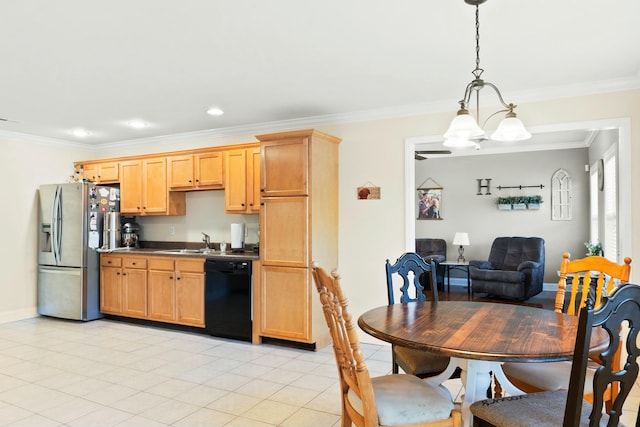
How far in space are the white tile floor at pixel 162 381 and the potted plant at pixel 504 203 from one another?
190 inches

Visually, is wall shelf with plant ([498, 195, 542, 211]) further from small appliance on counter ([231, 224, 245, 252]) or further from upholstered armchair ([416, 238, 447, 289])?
small appliance on counter ([231, 224, 245, 252])

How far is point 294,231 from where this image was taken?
13.8ft

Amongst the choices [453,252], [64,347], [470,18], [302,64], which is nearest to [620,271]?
[470,18]

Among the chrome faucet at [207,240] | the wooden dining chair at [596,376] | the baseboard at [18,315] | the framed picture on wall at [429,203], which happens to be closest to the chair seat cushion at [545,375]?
the wooden dining chair at [596,376]

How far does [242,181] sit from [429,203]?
499cm

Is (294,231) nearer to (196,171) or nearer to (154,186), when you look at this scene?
(196,171)

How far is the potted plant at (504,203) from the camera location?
7.93m

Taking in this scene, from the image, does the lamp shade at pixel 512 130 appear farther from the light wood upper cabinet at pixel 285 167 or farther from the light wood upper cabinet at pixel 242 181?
the light wood upper cabinet at pixel 242 181

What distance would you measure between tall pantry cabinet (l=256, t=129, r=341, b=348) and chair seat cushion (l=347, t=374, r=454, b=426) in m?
2.19

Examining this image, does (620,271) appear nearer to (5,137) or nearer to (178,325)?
(178,325)

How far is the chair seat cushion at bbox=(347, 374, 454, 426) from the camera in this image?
183 centimetres

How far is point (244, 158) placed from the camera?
482 cm

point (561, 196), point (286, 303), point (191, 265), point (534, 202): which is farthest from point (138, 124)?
point (561, 196)

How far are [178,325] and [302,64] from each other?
3.36 metres
